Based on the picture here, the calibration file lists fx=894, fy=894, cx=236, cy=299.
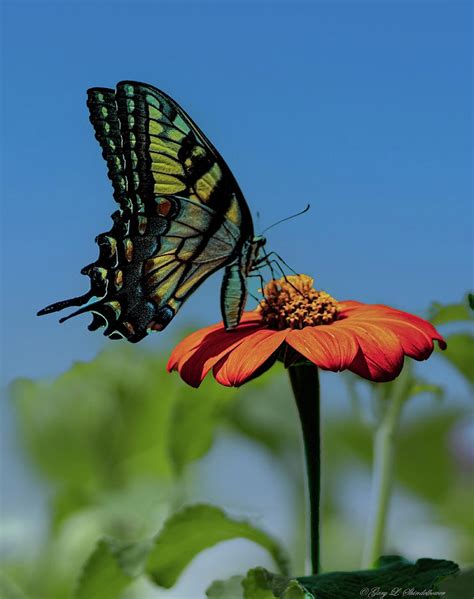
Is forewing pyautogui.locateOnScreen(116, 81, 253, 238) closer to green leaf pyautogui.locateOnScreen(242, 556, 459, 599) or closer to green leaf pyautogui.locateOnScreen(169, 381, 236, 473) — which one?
green leaf pyautogui.locateOnScreen(169, 381, 236, 473)

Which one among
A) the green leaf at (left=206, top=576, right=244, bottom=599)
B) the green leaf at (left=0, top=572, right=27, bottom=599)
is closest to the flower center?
the green leaf at (left=206, top=576, right=244, bottom=599)

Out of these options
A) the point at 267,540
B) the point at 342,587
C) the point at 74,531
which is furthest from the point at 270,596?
the point at 74,531

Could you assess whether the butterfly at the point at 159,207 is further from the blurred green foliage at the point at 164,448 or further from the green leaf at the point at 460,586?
the green leaf at the point at 460,586

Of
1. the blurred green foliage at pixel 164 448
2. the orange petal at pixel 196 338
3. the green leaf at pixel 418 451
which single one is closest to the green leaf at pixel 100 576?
the blurred green foliage at pixel 164 448

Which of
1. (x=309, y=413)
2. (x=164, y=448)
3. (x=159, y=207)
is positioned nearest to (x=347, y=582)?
(x=309, y=413)

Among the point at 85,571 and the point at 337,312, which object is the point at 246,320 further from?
the point at 85,571
